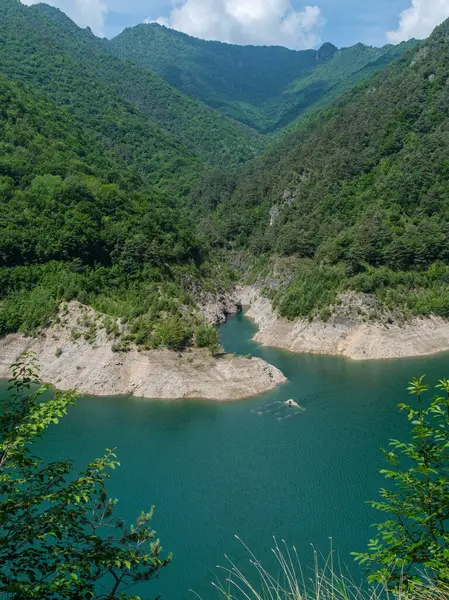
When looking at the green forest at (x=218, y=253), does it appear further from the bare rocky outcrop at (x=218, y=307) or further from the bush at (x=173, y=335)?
the bare rocky outcrop at (x=218, y=307)

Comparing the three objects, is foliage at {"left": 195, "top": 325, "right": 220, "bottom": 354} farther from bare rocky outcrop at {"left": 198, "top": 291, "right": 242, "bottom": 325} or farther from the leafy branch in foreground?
the leafy branch in foreground

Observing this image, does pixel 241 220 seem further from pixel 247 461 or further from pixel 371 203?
pixel 247 461

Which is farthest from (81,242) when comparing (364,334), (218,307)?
(364,334)

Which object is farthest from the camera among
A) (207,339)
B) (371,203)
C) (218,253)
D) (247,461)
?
(218,253)

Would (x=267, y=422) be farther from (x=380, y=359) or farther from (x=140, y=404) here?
(x=380, y=359)

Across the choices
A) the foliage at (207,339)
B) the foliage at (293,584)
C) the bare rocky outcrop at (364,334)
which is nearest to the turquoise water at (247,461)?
the foliage at (293,584)

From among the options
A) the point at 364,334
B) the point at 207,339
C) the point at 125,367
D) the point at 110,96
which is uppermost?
the point at 110,96

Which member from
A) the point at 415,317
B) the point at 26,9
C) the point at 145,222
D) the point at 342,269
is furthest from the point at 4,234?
the point at 26,9

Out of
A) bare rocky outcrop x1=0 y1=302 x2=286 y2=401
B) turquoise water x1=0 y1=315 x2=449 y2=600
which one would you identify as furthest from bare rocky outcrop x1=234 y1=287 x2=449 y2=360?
bare rocky outcrop x1=0 y1=302 x2=286 y2=401
